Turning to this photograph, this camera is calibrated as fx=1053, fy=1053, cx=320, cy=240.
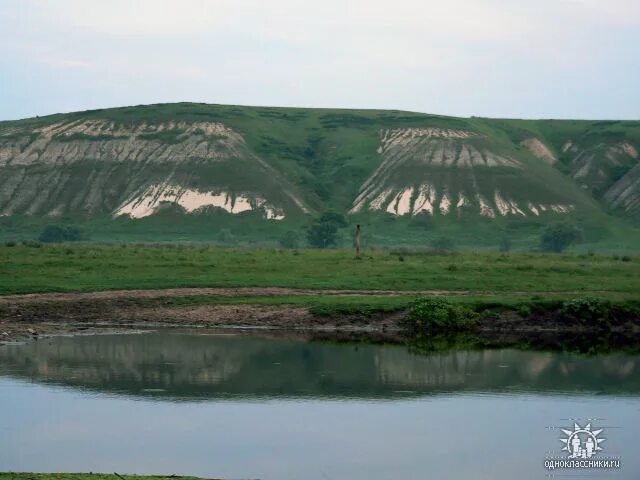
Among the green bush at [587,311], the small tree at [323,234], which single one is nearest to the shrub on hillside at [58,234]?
the small tree at [323,234]

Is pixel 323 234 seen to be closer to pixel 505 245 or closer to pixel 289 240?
pixel 289 240

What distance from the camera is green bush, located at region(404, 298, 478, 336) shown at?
39.6m

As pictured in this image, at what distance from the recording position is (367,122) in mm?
184125

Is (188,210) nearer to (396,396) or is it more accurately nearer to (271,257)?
(271,257)

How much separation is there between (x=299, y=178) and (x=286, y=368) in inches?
5076

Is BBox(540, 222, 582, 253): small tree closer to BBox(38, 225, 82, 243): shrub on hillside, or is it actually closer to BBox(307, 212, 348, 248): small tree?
BBox(307, 212, 348, 248): small tree

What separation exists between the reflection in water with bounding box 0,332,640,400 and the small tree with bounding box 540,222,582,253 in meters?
88.6

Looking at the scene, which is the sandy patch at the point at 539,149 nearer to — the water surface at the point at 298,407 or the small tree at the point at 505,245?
the small tree at the point at 505,245

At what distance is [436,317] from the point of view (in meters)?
39.6

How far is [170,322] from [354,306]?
23.5ft

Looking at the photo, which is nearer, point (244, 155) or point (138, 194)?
point (138, 194)

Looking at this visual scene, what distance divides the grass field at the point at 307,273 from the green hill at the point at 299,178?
70270mm

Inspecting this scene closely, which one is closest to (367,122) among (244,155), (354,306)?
(244,155)

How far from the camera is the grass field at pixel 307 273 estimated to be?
149 ft
